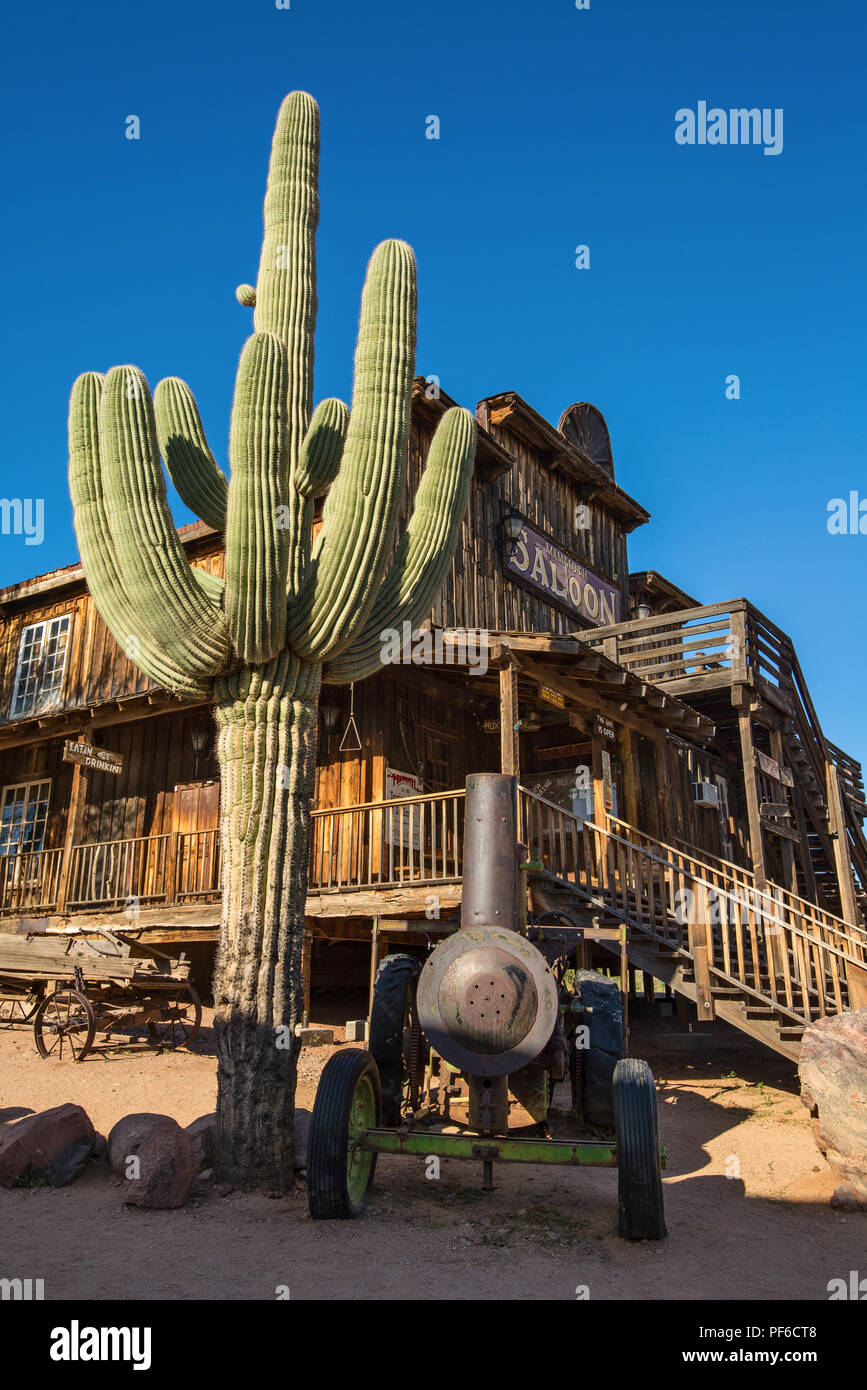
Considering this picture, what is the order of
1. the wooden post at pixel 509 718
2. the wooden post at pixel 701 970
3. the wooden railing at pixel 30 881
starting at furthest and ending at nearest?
the wooden railing at pixel 30 881 → the wooden post at pixel 509 718 → the wooden post at pixel 701 970

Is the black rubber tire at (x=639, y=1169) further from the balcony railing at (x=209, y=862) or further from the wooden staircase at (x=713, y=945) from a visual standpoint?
the balcony railing at (x=209, y=862)

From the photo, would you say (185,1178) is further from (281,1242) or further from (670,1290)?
(670,1290)

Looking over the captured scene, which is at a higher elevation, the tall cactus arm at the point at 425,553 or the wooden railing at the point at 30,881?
the tall cactus arm at the point at 425,553

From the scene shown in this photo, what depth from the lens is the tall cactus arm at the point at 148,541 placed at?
287 inches

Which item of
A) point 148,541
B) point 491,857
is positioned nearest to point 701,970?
point 491,857

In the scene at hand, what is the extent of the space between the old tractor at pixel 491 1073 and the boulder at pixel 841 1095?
158 cm

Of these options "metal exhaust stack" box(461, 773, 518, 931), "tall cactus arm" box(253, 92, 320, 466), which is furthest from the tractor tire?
"tall cactus arm" box(253, 92, 320, 466)

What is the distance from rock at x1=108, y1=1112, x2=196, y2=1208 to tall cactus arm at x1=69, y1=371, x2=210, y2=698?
316 cm

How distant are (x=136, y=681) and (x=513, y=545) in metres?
6.57

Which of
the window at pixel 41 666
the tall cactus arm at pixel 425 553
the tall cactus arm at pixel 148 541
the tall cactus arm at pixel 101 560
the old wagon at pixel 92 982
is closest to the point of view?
the tall cactus arm at pixel 148 541

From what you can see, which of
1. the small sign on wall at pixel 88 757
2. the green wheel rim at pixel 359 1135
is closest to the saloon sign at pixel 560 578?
the small sign on wall at pixel 88 757

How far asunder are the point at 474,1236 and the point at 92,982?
699 cm

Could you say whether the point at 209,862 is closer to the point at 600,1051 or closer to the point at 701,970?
the point at 701,970
